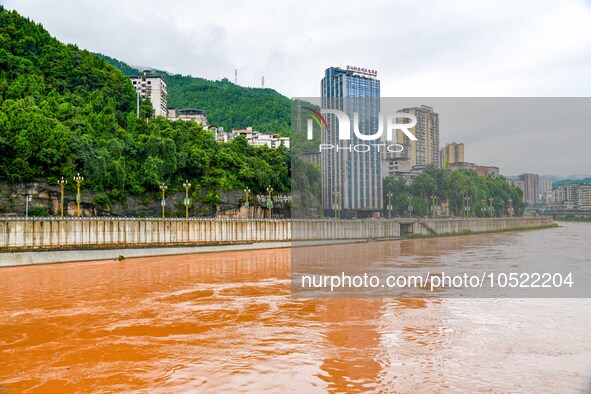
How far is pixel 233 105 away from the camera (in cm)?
15500

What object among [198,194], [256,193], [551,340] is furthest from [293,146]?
[551,340]

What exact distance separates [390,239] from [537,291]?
54.6m

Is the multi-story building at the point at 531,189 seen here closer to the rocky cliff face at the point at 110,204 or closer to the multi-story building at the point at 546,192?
the multi-story building at the point at 546,192

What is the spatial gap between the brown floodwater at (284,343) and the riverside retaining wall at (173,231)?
18815 mm

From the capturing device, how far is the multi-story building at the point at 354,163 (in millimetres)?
89062

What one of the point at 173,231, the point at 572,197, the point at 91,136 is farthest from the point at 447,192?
the point at 91,136

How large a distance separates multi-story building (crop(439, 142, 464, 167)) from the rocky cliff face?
53.8 meters

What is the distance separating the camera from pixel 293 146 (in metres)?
77.8

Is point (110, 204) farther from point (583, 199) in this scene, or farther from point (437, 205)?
point (583, 199)

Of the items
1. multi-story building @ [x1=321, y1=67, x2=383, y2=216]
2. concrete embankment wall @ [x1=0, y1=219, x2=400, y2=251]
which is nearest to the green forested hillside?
multi-story building @ [x1=321, y1=67, x2=383, y2=216]

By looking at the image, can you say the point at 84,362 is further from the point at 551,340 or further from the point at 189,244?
the point at 189,244

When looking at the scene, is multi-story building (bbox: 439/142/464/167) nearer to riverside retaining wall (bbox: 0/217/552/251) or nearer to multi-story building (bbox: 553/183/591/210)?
riverside retaining wall (bbox: 0/217/552/251)

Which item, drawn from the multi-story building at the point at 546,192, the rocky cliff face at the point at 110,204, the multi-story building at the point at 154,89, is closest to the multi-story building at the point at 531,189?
the multi-story building at the point at 546,192

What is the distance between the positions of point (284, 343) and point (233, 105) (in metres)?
147
